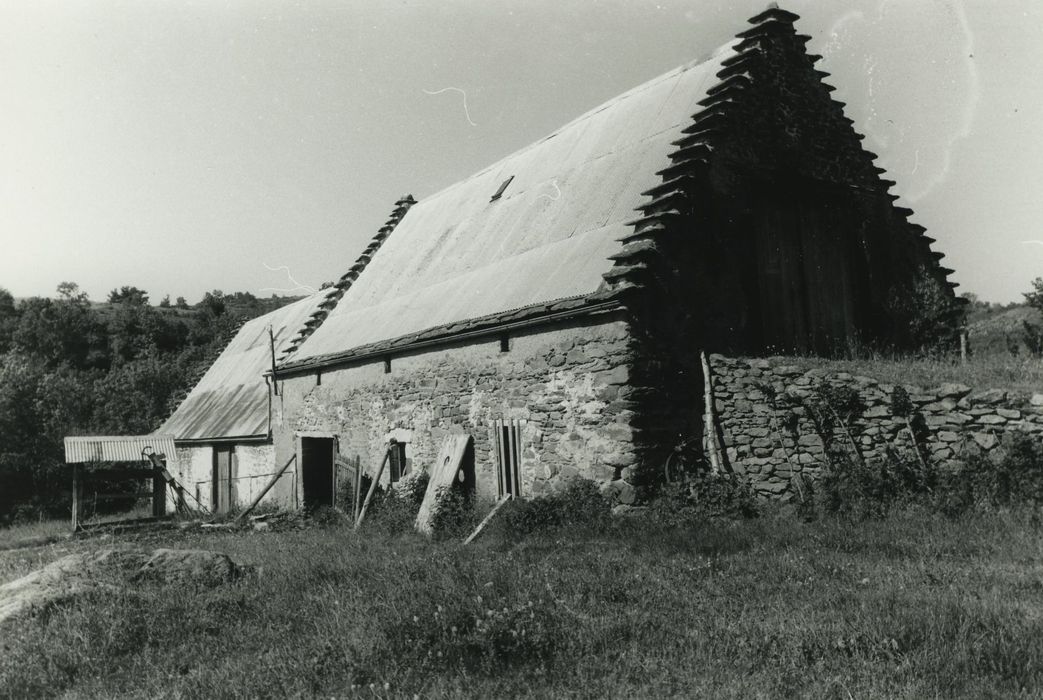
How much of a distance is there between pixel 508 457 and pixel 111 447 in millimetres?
13509

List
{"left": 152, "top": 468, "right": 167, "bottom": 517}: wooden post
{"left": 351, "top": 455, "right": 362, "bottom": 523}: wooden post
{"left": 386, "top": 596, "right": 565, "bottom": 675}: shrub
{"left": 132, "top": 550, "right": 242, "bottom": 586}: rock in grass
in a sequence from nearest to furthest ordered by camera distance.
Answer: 1. {"left": 386, "top": 596, "right": 565, "bottom": 675}: shrub
2. {"left": 132, "top": 550, "right": 242, "bottom": 586}: rock in grass
3. {"left": 351, "top": 455, "right": 362, "bottom": 523}: wooden post
4. {"left": 152, "top": 468, "right": 167, "bottom": 517}: wooden post

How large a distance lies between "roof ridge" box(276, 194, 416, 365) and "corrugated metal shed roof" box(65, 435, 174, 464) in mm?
4712

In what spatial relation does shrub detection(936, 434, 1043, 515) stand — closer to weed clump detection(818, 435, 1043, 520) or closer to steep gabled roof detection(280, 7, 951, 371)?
weed clump detection(818, 435, 1043, 520)

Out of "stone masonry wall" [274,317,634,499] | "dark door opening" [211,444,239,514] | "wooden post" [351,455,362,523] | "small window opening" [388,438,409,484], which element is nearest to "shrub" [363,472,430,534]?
"wooden post" [351,455,362,523]

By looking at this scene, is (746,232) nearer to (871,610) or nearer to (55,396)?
(871,610)

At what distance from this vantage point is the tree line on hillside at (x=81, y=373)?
26.7 metres

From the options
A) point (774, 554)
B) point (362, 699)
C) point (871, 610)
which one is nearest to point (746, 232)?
point (774, 554)

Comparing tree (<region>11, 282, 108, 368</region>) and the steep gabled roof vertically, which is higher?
tree (<region>11, 282, 108, 368</region>)

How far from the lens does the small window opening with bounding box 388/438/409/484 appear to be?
14.3 meters

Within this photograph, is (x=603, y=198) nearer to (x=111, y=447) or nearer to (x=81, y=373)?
(x=111, y=447)

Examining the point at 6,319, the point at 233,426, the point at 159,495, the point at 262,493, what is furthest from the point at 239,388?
the point at 6,319

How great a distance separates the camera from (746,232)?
37.0 feet

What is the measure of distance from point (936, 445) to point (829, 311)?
413 cm

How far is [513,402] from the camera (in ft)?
37.4
